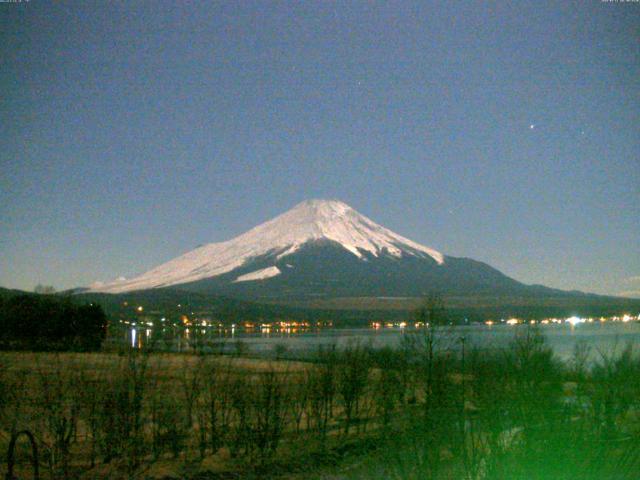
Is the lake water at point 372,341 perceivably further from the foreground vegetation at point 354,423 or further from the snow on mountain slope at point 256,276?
the snow on mountain slope at point 256,276

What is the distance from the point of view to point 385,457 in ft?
17.1

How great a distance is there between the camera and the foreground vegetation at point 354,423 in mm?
4789

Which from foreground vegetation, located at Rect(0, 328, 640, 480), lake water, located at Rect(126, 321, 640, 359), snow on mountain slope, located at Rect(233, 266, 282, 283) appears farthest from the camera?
snow on mountain slope, located at Rect(233, 266, 282, 283)

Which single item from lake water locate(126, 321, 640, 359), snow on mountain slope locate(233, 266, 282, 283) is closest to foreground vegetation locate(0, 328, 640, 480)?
lake water locate(126, 321, 640, 359)

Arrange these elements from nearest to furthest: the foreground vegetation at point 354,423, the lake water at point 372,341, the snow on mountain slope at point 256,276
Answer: the foreground vegetation at point 354,423 < the lake water at point 372,341 < the snow on mountain slope at point 256,276

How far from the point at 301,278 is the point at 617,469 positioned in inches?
7666

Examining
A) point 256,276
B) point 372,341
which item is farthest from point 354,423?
point 256,276

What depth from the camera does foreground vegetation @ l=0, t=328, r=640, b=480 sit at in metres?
4.79

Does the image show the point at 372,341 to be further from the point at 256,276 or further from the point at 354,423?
the point at 256,276

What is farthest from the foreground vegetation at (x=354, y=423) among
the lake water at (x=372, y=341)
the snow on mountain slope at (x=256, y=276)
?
the snow on mountain slope at (x=256, y=276)

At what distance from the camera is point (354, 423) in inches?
787

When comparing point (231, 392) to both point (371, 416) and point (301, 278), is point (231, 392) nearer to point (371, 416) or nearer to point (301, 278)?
point (371, 416)

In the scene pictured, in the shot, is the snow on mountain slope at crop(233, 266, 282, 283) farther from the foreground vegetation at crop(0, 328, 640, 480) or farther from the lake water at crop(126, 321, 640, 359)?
the foreground vegetation at crop(0, 328, 640, 480)

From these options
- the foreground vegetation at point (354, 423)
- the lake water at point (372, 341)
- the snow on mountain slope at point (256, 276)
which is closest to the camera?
the foreground vegetation at point (354, 423)
